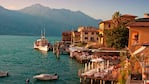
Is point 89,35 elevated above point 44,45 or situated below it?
above

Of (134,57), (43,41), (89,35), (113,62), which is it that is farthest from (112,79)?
(43,41)

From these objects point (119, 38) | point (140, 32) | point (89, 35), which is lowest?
point (119, 38)

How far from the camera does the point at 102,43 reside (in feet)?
298

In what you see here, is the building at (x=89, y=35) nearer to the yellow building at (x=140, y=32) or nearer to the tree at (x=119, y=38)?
the tree at (x=119, y=38)

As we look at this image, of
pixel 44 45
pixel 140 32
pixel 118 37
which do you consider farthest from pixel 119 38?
pixel 44 45

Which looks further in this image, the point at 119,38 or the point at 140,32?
the point at 119,38

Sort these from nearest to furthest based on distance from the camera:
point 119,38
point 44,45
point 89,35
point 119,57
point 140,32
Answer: point 140,32 < point 119,57 < point 119,38 < point 89,35 < point 44,45

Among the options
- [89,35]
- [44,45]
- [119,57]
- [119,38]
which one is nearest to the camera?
[119,57]

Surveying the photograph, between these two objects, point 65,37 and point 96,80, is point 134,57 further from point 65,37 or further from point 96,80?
point 65,37

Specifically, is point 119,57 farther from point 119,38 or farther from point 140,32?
point 140,32

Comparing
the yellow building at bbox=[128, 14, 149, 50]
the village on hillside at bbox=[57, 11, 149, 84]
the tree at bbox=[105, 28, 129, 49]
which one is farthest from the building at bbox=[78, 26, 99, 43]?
the yellow building at bbox=[128, 14, 149, 50]

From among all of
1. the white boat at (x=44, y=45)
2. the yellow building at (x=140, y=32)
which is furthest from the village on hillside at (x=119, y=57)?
the white boat at (x=44, y=45)

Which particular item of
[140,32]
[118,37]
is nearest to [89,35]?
[118,37]

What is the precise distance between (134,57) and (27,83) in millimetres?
20388
